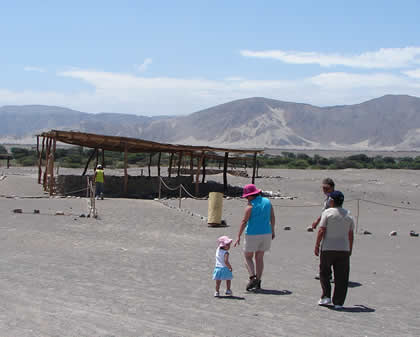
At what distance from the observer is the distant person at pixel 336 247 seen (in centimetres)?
764

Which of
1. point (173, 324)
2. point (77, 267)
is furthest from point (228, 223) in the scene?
point (173, 324)

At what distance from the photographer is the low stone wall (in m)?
24.3

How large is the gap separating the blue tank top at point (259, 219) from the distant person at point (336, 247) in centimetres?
93

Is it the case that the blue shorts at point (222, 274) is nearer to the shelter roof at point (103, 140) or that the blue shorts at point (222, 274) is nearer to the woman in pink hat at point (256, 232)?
the woman in pink hat at point (256, 232)

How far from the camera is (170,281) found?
8.83 meters

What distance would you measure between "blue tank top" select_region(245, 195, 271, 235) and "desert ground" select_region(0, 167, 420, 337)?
0.81m

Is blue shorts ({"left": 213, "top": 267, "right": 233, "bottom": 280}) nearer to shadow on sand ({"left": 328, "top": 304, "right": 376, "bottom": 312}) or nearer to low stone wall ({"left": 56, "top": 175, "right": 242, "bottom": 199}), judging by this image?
shadow on sand ({"left": 328, "top": 304, "right": 376, "bottom": 312})

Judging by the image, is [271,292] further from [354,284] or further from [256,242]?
[354,284]

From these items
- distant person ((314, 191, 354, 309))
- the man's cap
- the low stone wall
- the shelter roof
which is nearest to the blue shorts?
distant person ((314, 191, 354, 309))

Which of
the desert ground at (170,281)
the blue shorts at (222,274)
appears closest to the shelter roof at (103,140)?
the desert ground at (170,281)

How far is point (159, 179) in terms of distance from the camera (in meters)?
25.9

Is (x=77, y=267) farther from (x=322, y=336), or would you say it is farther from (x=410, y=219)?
(x=410, y=219)

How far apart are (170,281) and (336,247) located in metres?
2.44

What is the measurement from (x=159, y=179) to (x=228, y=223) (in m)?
8.89
